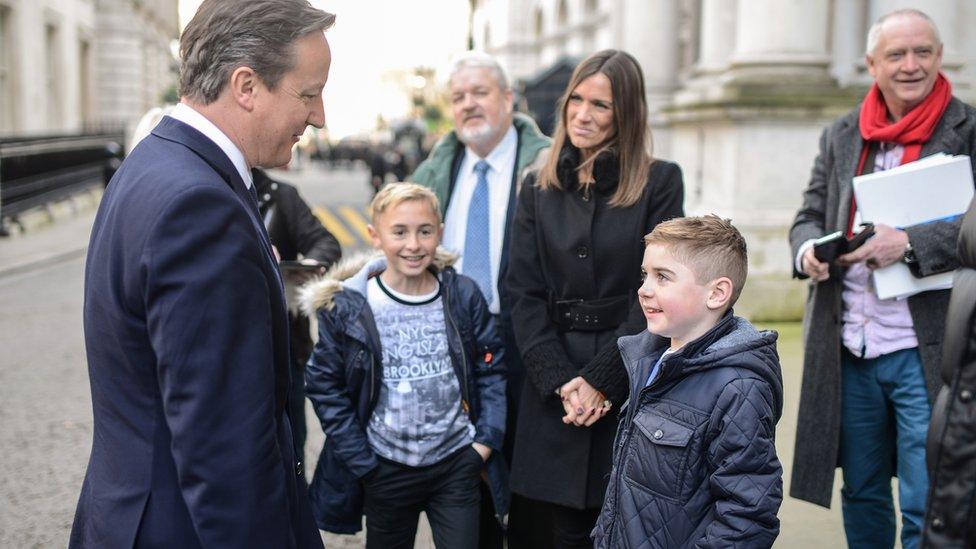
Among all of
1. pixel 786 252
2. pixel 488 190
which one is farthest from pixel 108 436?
pixel 786 252

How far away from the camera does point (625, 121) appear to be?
3.36 m

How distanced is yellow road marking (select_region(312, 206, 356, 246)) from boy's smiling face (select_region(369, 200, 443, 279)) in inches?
373

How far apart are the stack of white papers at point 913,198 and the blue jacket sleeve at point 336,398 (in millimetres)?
1824

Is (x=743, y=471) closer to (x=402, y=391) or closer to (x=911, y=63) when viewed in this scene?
(x=402, y=391)

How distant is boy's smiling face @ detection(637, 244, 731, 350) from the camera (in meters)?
2.53

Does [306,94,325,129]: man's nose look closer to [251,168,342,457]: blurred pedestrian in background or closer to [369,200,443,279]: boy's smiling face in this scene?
[369,200,443,279]: boy's smiling face

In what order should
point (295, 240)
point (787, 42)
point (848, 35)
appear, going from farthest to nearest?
point (848, 35)
point (787, 42)
point (295, 240)

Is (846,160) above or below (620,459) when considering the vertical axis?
above

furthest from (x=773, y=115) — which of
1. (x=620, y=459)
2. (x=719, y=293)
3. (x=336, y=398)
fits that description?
(x=620, y=459)

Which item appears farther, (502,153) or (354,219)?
(354,219)

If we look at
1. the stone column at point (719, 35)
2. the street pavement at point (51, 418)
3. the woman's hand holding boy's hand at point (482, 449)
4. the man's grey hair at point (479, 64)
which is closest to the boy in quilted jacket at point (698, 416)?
the woman's hand holding boy's hand at point (482, 449)

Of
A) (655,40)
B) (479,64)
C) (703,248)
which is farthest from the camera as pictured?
(655,40)

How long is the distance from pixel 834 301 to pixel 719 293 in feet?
3.95

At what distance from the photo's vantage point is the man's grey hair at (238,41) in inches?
73.2
